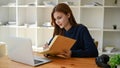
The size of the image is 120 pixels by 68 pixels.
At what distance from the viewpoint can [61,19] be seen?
82.5 inches

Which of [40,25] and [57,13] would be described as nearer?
[57,13]

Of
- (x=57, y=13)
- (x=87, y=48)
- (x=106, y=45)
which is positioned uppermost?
(x=57, y=13)

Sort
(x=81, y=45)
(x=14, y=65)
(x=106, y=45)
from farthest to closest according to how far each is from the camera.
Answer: (x=106, y=45), (x=81, y=45), (x=14, y=65)

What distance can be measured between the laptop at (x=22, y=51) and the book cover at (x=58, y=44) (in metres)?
0.09

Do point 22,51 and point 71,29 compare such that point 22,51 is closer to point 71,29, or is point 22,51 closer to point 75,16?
point 71,29

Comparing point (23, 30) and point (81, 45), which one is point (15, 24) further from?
point (81, 45)

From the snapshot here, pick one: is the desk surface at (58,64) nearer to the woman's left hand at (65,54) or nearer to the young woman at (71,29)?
the woman's left hand at (65,54)

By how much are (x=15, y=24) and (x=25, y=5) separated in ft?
1.49

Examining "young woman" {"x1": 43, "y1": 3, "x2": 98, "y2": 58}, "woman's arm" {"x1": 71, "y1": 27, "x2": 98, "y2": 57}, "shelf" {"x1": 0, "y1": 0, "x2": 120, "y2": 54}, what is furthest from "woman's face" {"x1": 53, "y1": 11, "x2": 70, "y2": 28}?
"shelf" {"x1": 0, "y1": 0, "x2": 120, "y2": 54}

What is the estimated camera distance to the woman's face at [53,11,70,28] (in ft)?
6.81

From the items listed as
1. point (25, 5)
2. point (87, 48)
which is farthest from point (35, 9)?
point (87, 48)

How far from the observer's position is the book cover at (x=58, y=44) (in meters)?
1.63

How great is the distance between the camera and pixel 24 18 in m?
4.20

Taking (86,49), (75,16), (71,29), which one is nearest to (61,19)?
(71,29)
